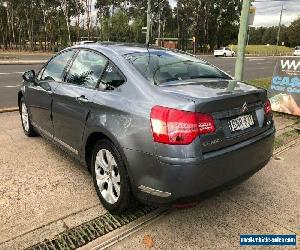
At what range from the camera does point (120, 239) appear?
2.93 m

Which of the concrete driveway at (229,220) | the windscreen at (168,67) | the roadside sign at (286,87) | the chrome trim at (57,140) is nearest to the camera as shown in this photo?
the concrete driveway at (229,220)

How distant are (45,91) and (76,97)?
3.10 ft

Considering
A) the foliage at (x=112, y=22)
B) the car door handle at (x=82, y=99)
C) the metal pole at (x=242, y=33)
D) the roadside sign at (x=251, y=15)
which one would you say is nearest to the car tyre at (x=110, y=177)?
the car door handle at (x=82, y=99)

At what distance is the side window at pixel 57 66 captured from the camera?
167 inches

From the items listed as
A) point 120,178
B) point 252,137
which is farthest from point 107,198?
point 252,137

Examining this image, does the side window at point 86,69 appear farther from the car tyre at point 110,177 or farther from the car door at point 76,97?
the car tyre at point 110,177

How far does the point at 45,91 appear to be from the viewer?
4.41 m

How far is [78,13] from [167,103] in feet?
180

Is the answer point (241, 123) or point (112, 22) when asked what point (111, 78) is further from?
point (112, 22)

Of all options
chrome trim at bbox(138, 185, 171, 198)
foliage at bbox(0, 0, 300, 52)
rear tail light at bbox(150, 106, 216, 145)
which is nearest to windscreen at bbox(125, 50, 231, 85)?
rear tail light at bbox(150, 106, 216, 145)

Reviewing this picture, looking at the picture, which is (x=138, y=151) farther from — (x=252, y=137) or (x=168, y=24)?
(x=168, y=24)

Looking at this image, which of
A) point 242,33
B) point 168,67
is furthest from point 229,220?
point 242,33

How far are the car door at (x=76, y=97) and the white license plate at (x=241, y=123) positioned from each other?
1.38 metres

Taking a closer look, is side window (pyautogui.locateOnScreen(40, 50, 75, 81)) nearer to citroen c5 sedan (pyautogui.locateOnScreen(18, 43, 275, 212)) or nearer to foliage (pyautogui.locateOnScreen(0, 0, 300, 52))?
citroen c5 sedan (pyautogui.locateOnScreen(18, 43, 275, 212))
